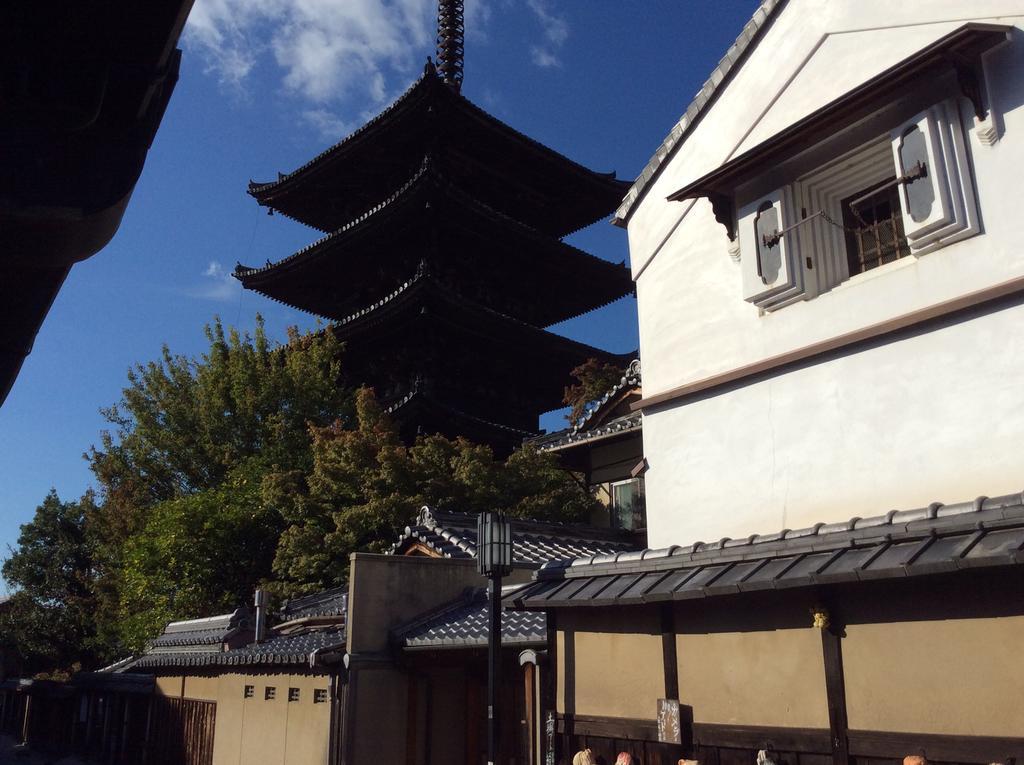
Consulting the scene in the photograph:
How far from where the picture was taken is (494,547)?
9.99 m

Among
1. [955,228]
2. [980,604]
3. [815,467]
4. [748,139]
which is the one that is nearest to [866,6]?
[748,139]

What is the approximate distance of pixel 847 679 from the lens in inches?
243

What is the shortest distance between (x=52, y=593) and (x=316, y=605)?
961 inches

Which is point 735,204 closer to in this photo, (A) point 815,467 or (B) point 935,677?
(A) point 815,467

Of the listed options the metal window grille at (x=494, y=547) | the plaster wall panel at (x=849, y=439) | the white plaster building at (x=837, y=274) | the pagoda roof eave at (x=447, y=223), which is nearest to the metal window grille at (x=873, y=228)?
the white plaster building at (x=837, y=274)

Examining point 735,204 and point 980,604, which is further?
point 735,204

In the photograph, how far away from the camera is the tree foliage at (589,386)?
86.7 feet

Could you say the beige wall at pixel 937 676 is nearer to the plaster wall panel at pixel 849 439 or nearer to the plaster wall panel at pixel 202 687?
the plaster wall panel at pixel 849 439

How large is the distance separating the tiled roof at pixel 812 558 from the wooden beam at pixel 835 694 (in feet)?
2.00

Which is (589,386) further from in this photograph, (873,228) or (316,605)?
(873,228)

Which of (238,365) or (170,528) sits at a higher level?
(238,365)

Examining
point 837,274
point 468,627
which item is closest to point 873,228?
point 837,274

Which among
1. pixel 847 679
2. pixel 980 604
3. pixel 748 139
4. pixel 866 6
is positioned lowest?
pixel 847 679

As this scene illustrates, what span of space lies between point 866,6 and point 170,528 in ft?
61.6
